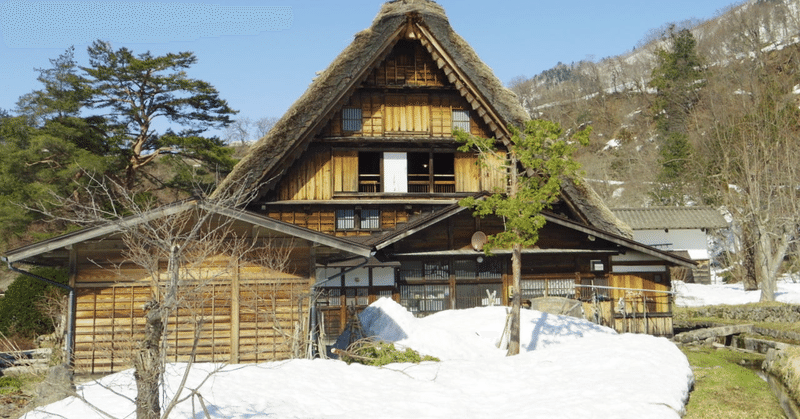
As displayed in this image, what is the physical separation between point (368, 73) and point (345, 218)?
14.7 ft

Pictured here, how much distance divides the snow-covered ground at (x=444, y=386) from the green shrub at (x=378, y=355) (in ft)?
1.37

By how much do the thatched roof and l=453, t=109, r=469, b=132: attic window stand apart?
1.70ft

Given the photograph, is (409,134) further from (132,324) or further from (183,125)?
(183,125)

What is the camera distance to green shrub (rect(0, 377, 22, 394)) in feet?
39.5

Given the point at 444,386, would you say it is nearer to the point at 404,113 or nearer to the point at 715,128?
the point at 404,113

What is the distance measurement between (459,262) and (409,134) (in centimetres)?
432

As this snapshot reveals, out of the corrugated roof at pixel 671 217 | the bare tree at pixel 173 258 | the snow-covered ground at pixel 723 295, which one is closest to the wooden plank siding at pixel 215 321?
the bare tree at pixel 173 258

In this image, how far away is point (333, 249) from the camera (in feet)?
45.5

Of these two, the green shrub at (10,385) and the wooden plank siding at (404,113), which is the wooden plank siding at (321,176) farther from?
the green shrub at (10,385)

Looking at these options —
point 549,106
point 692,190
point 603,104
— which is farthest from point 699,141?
point 549,106

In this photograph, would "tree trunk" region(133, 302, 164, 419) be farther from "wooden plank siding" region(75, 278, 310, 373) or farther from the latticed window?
the latticed window

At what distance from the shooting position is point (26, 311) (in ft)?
60.7

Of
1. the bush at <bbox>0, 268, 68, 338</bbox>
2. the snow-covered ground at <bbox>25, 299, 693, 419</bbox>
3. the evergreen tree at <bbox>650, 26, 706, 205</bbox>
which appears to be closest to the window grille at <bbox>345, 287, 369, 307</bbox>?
the snow-covered ground at <bbox>25, 299, 693, 419</bbox>

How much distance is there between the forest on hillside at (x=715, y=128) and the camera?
1194 inches
